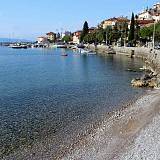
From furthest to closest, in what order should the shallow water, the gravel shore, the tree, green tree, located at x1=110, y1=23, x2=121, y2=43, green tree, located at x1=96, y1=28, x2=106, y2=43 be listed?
green tree, located at x1=96, y1=28, x2=106, y2=43
green tree, located at x1=110, y1=23, x2=121, y2=43
the tree
the shallow water
the gravel shore

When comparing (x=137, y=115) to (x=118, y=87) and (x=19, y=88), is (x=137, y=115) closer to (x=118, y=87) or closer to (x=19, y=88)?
(x=118, y=87)

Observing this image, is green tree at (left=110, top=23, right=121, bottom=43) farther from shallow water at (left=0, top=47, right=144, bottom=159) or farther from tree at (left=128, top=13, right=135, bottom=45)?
shallow water at (left=0, top=47, right=144, bottom=159)

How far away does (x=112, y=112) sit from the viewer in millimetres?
31672

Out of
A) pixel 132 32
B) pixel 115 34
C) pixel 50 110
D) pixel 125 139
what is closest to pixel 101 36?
pixel 115 34

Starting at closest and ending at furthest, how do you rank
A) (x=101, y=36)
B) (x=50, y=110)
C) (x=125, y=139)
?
1. (x=125, y=139)
2. (x=50, y=110)
3. (x=101, y=36)

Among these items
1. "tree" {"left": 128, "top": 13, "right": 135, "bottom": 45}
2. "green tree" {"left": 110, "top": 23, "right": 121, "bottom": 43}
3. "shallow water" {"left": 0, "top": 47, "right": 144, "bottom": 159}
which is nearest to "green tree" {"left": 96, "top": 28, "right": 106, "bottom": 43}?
"green tree" {"left": 110, "top": 23, "right": 121, "bottom": 43}

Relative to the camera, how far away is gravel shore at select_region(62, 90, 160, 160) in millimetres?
19516

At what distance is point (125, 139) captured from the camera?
22.3 meters

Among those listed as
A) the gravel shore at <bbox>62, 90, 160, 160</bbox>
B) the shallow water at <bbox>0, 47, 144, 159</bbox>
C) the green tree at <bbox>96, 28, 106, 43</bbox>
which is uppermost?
the green tree at <bbox>96, 28, 106, 43</bbox>

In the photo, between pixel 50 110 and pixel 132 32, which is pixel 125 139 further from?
pixel 132 32

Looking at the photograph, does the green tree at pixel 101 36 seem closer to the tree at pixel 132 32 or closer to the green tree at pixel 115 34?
the green tree at pixel 115 34

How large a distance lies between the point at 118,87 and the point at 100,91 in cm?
369

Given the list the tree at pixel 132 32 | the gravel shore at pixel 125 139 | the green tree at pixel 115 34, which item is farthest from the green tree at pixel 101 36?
the gravel shore at pixel 125 139

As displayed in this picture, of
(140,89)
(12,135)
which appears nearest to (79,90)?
(140,89)
